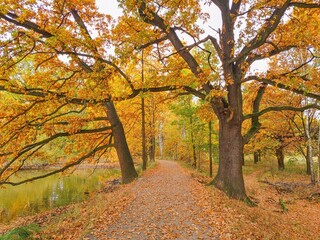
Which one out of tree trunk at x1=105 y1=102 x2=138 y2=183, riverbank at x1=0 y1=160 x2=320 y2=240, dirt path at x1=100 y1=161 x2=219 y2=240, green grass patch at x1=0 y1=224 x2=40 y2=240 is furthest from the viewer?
tree trunk at x1=105 y1=102 x2=138 y2=183

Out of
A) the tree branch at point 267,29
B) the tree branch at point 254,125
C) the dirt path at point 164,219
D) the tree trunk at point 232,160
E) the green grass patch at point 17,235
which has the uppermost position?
the tree branch at point 267,29

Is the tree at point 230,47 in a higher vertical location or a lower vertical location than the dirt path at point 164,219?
higher

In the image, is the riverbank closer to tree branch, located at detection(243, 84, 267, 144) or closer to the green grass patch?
the green grass patch

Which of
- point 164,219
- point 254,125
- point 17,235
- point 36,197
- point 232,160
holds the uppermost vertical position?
point 254,125

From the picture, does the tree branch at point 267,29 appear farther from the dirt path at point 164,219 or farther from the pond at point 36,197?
Result: the pond at point 36,197

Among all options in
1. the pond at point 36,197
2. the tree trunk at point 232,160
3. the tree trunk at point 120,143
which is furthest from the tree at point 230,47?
the pond at point 36,197

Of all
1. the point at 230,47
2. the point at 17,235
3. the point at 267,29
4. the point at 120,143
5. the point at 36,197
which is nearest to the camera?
the point at 17,235

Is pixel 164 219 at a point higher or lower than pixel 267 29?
lower

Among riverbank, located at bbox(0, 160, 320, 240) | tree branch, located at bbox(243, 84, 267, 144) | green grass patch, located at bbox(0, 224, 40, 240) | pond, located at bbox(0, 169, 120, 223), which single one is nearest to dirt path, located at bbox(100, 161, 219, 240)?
riverbank, located at bbox(0, 160, 320, 240)

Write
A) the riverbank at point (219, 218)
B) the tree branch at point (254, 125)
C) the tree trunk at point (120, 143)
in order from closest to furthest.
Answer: the riverbank at point (219, 218) → the tree branch at point (254, 125) → the tree trunk at point (120, 143)

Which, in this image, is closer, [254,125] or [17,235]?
[17,235]

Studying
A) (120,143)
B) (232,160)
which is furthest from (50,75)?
(232,160)

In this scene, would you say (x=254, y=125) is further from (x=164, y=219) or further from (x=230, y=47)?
(x=164, y=219)

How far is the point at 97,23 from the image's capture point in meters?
14.0
